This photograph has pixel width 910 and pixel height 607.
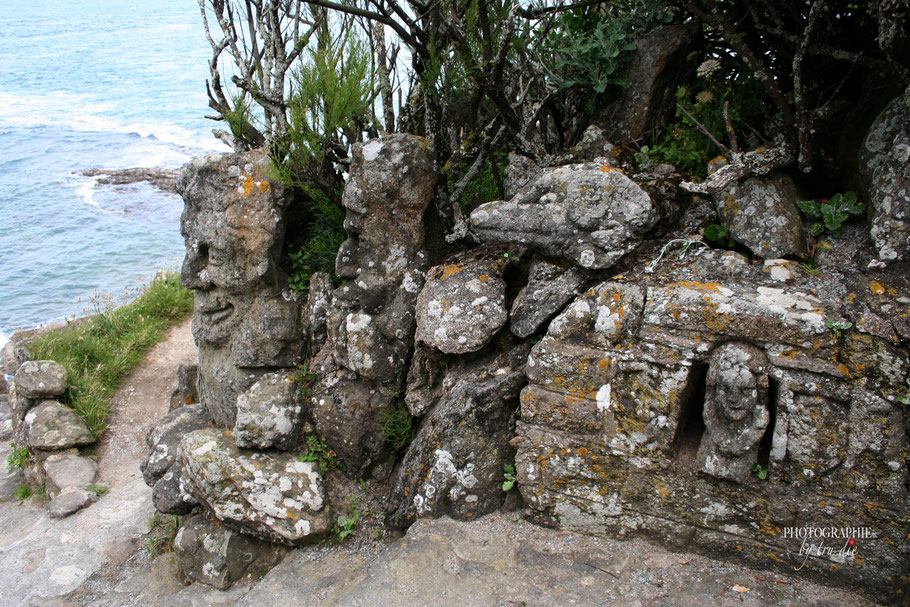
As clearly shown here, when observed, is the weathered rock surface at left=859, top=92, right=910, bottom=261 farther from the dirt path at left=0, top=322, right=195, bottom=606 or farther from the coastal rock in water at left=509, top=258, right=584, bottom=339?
the dirt path at left=0, top=322, right=195, bottom=606

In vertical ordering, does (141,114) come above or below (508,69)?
above

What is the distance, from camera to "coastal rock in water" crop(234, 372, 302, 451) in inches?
207

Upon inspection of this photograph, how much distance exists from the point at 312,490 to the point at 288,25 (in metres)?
4.57

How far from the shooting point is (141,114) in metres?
19.0

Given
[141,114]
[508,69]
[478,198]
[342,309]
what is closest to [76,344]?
[342,309]

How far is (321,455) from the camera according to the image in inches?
213

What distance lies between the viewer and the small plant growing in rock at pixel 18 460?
800 centimetres

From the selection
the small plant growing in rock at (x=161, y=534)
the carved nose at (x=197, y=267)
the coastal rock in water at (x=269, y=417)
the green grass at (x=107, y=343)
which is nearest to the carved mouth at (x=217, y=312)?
the carved nose at (x=197, y=267)

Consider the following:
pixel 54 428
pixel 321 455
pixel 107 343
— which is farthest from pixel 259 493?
pixel 107 343

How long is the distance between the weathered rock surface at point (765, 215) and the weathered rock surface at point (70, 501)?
7276mm

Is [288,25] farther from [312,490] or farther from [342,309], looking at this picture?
[312,490]

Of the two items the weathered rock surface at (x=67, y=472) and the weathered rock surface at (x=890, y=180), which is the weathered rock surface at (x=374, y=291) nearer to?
the weathered rock surface at (x=890, y=180)

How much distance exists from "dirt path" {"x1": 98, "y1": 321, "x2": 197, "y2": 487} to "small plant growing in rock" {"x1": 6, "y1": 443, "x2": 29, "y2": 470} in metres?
0.92

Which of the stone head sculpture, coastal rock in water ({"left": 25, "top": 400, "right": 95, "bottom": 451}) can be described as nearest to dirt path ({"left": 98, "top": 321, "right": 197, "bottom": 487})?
coastal rock in water ({"left": 25, "top": 400, "right": 95, "bottom": 451})
